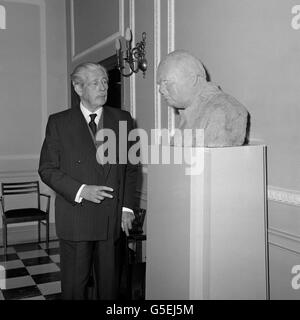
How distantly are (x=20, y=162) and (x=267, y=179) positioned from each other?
459cm

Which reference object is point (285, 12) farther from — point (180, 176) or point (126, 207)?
point (126, 207)

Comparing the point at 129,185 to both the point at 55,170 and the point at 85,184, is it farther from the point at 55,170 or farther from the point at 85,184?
the point at 55,170

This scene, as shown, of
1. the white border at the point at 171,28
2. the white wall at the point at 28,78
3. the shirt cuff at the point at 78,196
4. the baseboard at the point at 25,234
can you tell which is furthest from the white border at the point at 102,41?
the baseboard at the point at 25,234

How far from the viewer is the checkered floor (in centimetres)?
371

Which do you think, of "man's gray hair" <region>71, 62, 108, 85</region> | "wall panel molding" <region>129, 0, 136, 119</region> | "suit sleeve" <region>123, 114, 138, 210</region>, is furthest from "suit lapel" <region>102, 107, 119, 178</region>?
"wall panel molding" <region>129, 0, 136, 119</region>

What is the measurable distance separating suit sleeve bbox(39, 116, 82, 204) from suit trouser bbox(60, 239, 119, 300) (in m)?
0.33

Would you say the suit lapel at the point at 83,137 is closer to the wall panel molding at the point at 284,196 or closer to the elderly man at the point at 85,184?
the elderly man at the point at 85,184

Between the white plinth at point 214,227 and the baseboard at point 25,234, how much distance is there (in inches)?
157

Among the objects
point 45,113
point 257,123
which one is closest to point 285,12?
point 257,123

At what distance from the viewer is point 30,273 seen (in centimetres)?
430

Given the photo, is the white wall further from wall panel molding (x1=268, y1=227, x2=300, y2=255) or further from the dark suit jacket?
wall panel molding (x1=268, y1=227, x2=300, y2=255)

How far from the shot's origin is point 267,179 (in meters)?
2.29

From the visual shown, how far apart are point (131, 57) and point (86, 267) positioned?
211cm
